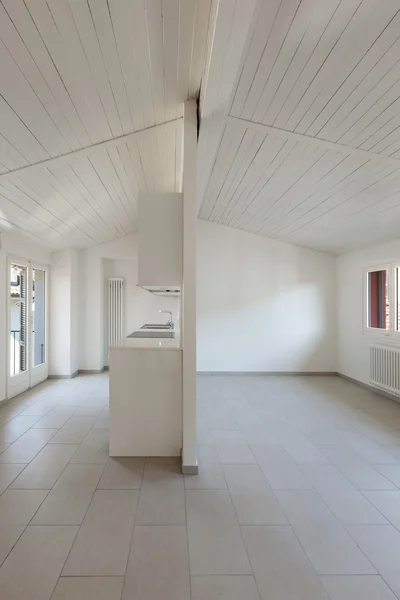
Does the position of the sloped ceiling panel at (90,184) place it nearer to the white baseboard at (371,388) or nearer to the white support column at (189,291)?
the white support column at (189,291)

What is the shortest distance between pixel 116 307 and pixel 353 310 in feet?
14.9

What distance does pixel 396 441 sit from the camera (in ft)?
11.5

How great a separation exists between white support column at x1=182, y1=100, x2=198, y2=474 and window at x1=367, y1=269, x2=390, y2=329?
3730mm

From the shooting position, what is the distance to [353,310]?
591cm

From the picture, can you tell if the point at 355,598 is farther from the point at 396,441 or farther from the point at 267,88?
the point at 267,88

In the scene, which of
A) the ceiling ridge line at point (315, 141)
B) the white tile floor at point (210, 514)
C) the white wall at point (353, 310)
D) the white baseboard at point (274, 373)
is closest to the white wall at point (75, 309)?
the white tile floor at point (210, 514)

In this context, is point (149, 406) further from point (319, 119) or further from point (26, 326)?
point (26, 326)

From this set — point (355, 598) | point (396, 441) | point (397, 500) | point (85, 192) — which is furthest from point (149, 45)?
point (396, 441)

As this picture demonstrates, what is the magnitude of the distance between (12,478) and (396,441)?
Answer: 364 cm

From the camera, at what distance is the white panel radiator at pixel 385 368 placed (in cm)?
480

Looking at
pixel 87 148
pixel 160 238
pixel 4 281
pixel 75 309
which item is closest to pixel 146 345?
pixel 160 238

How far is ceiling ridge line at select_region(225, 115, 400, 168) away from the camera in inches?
116

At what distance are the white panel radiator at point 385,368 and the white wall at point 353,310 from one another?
0.19 meters

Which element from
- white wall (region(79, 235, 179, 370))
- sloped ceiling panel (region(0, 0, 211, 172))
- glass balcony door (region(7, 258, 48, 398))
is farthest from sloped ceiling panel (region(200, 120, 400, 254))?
glass balcony door (region(7, 258, 48, 398))
